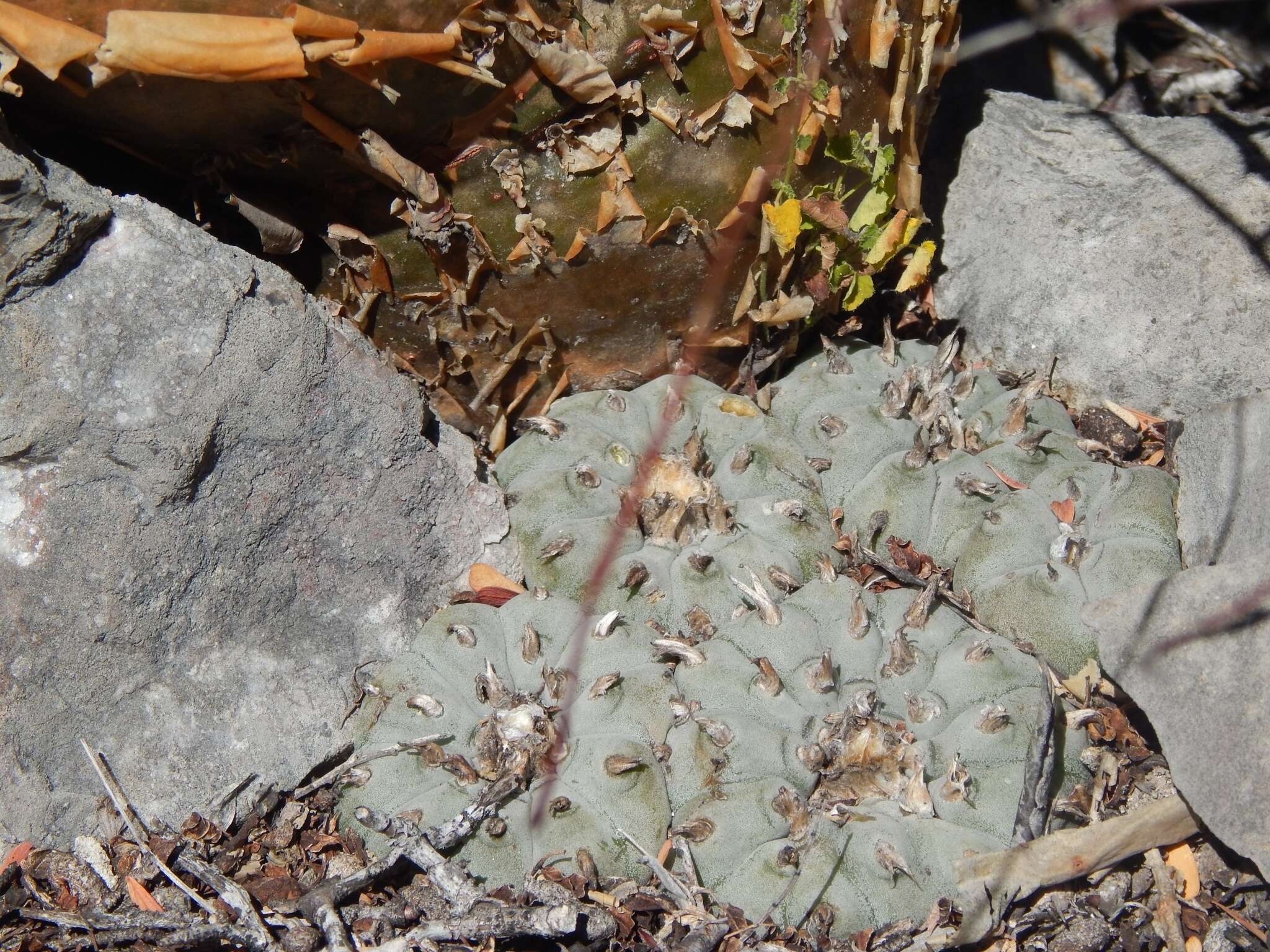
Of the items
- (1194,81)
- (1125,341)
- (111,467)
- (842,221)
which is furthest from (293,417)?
(1194,81)

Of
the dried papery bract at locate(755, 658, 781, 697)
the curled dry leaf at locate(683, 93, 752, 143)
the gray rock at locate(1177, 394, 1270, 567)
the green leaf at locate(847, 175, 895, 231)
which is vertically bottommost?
the dried papery bract at locate(755, 658, 781, 697)

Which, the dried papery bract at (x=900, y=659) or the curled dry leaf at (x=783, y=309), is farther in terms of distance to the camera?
the curled dry leaf at (x=783, y=309)

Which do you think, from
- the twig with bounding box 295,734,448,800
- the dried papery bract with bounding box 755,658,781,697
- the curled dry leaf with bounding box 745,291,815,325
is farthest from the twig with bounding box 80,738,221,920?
the curled dry leaf with bounding box 745,291,815,325

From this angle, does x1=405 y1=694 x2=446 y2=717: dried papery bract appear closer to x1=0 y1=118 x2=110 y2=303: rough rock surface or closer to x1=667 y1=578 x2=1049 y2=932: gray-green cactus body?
x1=667 y1=578 x2=1049 y2=932: gray-green cactus body

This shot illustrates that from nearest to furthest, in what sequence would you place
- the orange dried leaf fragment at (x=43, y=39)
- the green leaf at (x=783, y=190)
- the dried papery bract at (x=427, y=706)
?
the orange dried leaf fragment at (x=43, y=39)
the dried papery bract at (x=427, y=706)
the green leaf at (x=783, y=190)

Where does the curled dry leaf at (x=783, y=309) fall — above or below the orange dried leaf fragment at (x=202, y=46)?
below

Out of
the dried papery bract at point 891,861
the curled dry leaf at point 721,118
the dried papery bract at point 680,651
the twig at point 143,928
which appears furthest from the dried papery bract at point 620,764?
the curled dry leaf at point 721,118

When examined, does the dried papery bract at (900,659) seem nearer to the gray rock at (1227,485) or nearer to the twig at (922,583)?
the twig at (922,583)
